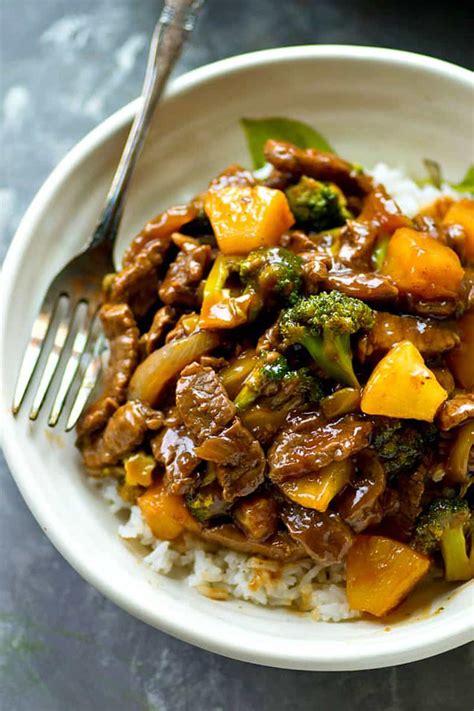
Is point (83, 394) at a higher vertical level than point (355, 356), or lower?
lower

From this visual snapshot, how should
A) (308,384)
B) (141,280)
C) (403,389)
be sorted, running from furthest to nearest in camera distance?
1. (141,280)
2. (308,384)
3. (403,389)

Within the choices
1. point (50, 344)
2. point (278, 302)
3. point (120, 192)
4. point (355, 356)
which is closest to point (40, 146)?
point (120, 192)

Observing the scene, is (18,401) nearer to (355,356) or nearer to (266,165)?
(355,356)


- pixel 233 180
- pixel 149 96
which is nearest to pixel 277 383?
pixel 233 180

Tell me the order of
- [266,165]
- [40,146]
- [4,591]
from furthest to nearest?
[40,146]
[266,165]
[4,591]

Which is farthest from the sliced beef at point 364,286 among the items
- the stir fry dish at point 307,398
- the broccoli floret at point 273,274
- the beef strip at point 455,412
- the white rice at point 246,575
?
the white rice at point 246,575

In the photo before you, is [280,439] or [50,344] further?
[50,344]

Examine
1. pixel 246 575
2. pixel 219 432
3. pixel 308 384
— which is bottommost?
pixel 246 575

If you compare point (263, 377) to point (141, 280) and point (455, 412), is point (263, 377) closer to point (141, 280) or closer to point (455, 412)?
point (455, 412)
